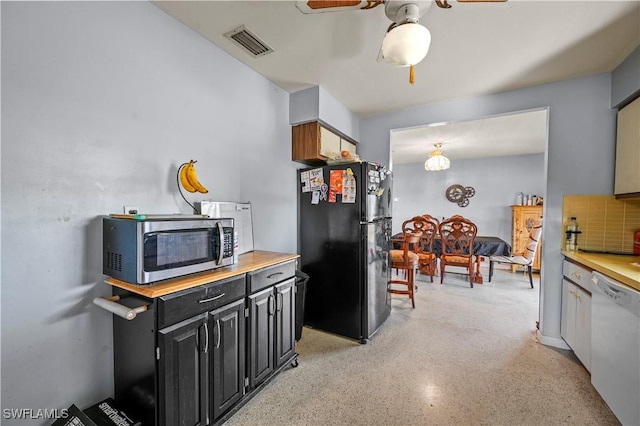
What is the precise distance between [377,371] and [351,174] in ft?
5.46

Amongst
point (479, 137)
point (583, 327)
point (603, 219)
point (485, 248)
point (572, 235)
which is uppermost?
point (479, 137)

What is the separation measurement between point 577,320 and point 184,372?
287 centimetres

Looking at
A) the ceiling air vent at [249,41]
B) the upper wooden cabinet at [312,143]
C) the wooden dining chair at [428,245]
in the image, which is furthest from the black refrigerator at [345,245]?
the wooden dining chair at [428,245]

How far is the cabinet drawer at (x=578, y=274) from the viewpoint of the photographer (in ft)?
6.45

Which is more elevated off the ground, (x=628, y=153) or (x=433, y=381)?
(x=628, y=153)

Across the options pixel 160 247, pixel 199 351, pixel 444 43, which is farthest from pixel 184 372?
pixel 444 43

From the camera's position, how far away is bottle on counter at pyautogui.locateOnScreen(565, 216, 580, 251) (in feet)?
7.87

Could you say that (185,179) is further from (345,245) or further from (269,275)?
(345,245)

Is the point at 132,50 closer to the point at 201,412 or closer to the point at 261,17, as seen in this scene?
the point at 261,17

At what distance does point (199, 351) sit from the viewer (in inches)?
55.5

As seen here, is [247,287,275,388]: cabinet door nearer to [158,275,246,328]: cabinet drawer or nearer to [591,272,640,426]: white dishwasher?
[158,275,246,328]: cabinet drawer

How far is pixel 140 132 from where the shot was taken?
1.62 metres

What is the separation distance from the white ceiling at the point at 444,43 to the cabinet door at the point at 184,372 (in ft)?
6.31

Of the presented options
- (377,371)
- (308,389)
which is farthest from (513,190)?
(308,389)
